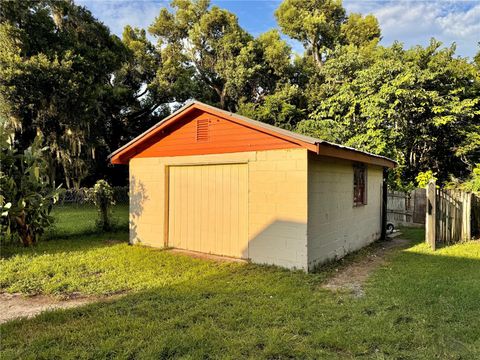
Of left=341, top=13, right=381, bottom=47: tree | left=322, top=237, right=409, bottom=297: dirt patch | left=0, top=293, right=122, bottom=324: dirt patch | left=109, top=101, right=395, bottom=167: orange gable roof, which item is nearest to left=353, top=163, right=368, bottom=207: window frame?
left=109, top=101, right=395, bottom=167: orange gable roof

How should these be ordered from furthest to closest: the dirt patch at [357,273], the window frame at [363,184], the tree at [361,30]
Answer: the tree at [361,30], the window frame at [363,184], the dirt patch at [357,273]

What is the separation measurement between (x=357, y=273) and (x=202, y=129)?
4323 millimetres

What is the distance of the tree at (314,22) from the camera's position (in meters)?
24.2

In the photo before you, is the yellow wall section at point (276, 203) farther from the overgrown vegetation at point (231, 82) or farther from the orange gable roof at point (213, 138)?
the overgrown vegetation at point (231, 82)

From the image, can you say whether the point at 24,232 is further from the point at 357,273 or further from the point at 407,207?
the point at 407,207

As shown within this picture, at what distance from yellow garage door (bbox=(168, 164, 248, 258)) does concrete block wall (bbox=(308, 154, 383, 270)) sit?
1.41 meters

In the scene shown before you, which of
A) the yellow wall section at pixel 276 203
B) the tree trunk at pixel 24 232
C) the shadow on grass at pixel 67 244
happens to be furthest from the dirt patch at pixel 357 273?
the tree trunk at pixel 24 232

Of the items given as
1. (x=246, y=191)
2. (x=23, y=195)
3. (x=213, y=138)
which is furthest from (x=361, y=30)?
(x=23, y=195)

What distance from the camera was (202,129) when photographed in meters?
7.75

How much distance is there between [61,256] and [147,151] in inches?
124

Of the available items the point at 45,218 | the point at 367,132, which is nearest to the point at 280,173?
the point at 45,218

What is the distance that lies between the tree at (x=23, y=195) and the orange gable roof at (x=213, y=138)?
181 centimetres

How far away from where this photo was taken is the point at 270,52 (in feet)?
72.8

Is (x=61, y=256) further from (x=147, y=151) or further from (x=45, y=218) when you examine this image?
(x=147, y=151)
